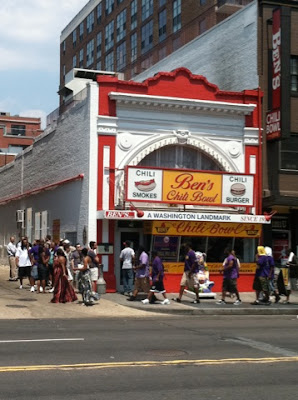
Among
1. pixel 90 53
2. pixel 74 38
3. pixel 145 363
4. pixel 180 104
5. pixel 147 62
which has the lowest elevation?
pixel 145 363

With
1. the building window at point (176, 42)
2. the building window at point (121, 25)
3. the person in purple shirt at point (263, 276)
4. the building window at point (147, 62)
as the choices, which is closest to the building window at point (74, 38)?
the building window at point (121, 25)

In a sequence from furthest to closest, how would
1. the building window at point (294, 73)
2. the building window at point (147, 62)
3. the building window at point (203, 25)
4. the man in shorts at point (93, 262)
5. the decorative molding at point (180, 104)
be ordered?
the building window at point (147, 62) → the building window at point (203, 25) → the building window at point (294, 73) → the decorative molding at point (180, 104) → the man in shorts at point (93, 262)

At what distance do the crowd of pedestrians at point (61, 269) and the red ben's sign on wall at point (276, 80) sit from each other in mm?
7897

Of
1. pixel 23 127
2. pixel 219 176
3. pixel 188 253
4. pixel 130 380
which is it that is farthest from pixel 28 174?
pixel 23 127

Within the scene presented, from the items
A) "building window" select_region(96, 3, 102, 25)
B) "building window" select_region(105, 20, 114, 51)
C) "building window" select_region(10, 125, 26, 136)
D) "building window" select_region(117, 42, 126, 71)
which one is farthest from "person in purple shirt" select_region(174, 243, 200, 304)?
"building window" select_region(10, 125, 26, 136)

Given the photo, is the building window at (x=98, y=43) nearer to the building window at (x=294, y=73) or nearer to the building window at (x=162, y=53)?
the building window at (x=162, y=53)

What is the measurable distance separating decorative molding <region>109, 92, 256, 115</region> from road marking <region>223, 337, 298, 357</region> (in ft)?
38.3

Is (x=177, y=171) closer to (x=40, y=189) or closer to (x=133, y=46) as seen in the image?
(x=40, y=189)

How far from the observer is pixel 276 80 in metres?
22.5

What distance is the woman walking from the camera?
58.2 feet

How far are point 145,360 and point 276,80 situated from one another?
15.6 metres

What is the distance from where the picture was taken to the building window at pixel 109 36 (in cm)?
6875

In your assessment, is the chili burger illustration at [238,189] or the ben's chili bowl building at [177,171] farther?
the chili burger illustration at [238,189]

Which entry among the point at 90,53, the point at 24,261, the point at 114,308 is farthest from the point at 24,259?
the point at 90,53
